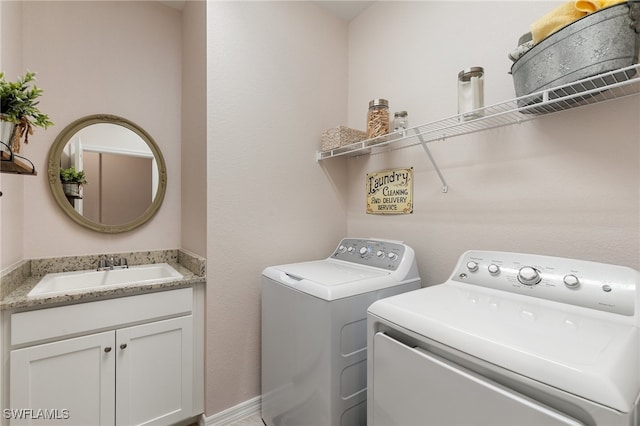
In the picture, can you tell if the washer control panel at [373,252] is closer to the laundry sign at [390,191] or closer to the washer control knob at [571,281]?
the laundry sign at [390,191]

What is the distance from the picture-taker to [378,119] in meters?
1.71

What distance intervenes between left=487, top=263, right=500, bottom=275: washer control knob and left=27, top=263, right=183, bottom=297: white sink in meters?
1.50

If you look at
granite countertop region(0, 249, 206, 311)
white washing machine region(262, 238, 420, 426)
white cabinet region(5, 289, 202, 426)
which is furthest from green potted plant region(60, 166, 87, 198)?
white washing machine region(262, 238, 420, 426)

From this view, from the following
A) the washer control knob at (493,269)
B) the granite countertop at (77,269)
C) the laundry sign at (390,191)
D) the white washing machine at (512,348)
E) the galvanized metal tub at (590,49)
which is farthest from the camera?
the laundry sign at (390,191)

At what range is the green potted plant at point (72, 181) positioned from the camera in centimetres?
180

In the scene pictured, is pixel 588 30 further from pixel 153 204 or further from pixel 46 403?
pixel 46 403

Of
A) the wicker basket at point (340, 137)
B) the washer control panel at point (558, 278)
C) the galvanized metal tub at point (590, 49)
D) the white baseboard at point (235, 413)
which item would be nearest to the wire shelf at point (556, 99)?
the galvanized metal tub at point (590, 49)

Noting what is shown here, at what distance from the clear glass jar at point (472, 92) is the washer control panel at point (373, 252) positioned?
2.31 ft

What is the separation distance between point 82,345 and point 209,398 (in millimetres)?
697

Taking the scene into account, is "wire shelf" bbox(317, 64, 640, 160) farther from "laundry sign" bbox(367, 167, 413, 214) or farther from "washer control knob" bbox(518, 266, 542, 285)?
"washer control knob" bbox(518, 266, 542, 285)

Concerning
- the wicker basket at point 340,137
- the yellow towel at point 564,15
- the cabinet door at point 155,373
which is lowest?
the cabinet door at point 155,373

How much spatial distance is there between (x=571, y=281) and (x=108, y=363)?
196cm

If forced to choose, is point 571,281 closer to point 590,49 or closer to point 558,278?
point 558,278

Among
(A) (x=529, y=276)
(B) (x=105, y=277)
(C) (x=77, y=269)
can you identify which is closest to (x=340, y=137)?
(A) (x=529, y=276)
